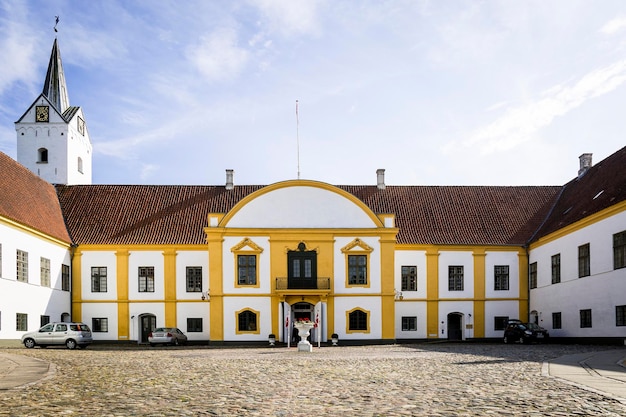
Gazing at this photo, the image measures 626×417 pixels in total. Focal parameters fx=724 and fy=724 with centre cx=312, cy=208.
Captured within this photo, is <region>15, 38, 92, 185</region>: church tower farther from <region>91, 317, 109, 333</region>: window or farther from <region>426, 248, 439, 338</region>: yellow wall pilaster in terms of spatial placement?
<region>426, 248, 439, 338</region>: yellow wall pilaster

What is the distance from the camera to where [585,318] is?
35125mm

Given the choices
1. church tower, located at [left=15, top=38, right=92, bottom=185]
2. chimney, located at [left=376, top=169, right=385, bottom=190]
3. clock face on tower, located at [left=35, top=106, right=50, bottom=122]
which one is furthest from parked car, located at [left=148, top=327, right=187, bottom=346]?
clock face on tower, located at [left=35, top=106, right=50, bottom=122]

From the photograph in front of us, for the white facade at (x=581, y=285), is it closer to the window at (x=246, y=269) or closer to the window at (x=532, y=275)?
the window at (x=532, y=275)

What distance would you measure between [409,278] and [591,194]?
1150cm

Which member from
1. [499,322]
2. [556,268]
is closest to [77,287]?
[499,322]

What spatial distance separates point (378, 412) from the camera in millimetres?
10648

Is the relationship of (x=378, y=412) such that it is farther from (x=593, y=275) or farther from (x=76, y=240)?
(x=76, y=240)

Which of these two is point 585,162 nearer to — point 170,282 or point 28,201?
point 170,282

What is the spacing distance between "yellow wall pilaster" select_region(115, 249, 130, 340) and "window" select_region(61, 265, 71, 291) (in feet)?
8.94

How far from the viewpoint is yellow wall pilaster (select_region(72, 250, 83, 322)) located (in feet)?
137

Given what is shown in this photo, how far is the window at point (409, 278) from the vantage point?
43.4m

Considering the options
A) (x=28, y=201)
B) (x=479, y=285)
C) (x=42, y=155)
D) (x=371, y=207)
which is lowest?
(x=479, y=285)

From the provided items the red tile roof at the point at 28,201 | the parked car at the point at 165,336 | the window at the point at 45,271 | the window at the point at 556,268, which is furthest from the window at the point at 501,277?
the window at the point at 45,271

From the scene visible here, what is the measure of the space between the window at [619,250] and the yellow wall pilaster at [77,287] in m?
28.7
